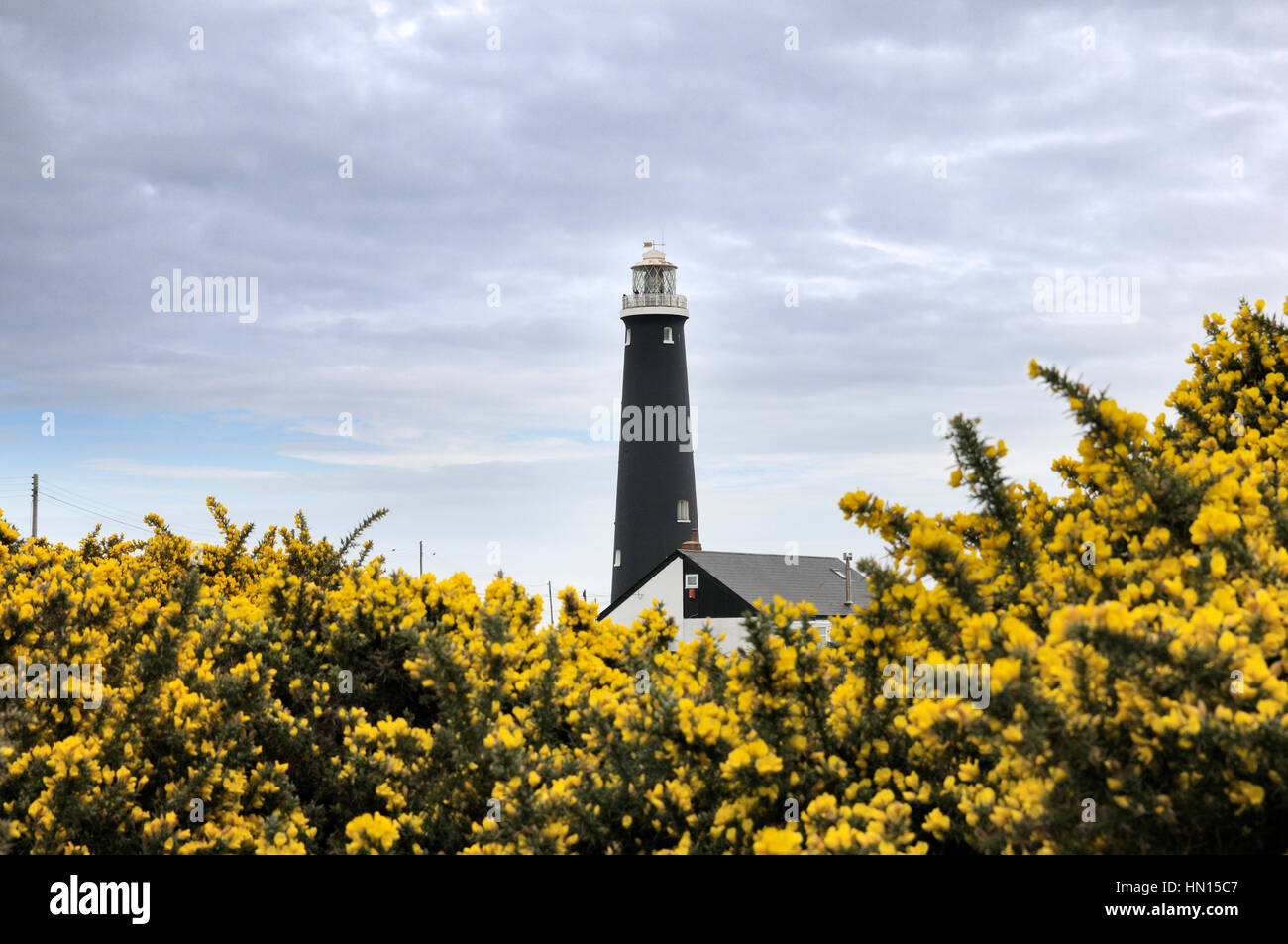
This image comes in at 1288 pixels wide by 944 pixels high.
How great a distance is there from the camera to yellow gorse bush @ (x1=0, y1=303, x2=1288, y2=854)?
2748 millimetres

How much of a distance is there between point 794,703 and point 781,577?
29033 mm

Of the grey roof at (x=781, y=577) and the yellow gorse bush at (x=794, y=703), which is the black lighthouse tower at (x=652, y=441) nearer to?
the grey roof at (x=781, y=577)

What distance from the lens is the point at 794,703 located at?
12.8 feet

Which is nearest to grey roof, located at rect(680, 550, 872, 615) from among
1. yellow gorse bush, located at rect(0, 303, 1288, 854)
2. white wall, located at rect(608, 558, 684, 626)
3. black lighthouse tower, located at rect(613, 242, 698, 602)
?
white wall, located at rect(608, 558, 684, 626)

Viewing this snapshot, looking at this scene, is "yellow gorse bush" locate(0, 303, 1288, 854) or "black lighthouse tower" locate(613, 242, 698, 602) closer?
"yellow gorse bush" locate(0, 303, 1288, 854)

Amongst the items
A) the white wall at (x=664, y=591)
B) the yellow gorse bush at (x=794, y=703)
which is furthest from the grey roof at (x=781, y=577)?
the yellow gorse bush at (x=794, y=703)

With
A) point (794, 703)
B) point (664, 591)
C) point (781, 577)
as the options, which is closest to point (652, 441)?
point (664, 591)

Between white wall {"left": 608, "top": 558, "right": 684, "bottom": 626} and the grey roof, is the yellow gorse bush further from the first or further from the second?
the grey roof

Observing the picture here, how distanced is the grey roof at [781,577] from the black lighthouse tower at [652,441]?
1.31 meters

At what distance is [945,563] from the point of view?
3691mm

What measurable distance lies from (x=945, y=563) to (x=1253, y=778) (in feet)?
4.06

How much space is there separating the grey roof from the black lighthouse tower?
1312 mm

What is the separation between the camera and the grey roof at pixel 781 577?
3059 cm
